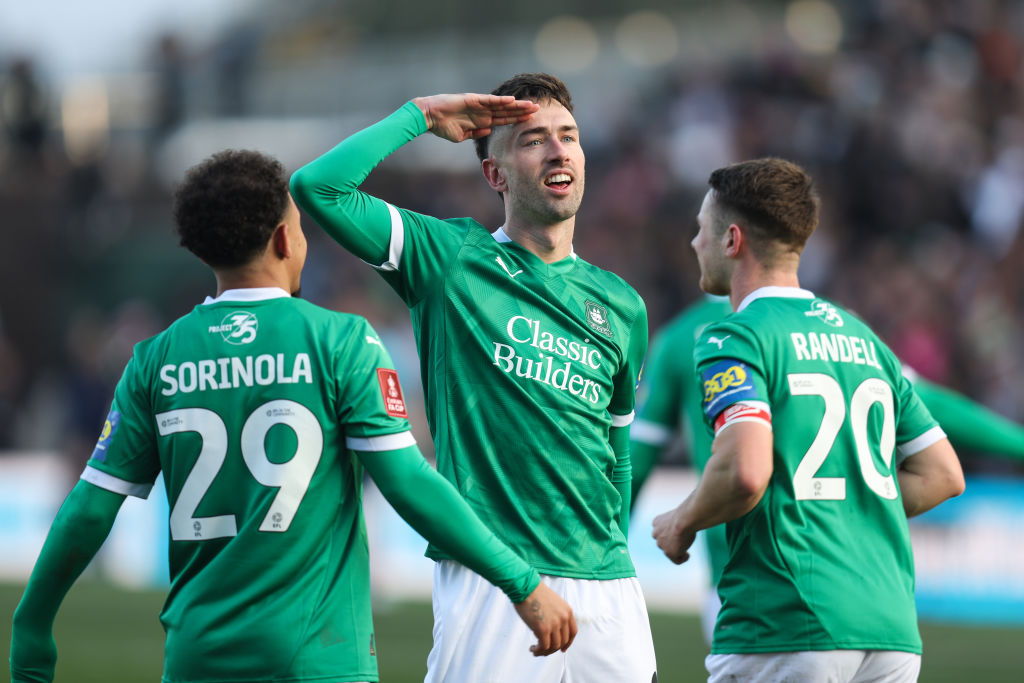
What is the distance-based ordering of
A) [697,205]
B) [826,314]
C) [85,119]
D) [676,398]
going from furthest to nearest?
1. [85,119]
2. [697,205]
3. [676,398]
4. [826,314]

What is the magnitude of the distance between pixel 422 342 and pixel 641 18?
20.7m

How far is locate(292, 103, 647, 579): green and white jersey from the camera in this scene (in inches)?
162

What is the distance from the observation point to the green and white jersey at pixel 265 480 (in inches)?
136

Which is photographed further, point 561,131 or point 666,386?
point 666,386

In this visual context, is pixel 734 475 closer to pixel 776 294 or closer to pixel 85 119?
pixel 776 294

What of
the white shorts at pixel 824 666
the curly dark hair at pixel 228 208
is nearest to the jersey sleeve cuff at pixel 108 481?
the curly dark hair at pixel 228 208

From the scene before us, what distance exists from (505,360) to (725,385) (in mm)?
729

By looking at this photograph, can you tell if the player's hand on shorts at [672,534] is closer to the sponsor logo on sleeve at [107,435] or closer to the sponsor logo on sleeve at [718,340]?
the sponsor logo on sleeve at [718,340]

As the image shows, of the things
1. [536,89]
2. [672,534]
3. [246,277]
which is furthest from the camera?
[536,89]

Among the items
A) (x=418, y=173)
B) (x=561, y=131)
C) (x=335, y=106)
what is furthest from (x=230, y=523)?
(x=335, y=106)

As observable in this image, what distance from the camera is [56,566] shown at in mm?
3541

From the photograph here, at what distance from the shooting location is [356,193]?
13.8 feet

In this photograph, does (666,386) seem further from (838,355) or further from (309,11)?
(309,11)

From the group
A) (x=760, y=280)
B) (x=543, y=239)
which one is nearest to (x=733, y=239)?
(x=760, y=280)
